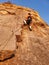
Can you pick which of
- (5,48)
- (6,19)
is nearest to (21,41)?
(5,48)

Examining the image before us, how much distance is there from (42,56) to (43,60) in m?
0.57

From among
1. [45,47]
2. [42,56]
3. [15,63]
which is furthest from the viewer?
[45,47]

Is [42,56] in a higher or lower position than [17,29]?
lower

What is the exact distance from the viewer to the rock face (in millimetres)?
15883

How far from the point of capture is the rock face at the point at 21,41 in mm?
15883

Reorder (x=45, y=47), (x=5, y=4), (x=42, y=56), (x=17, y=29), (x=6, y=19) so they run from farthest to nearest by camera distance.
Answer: (x=5, y=4) < (x=6, y=19) < (x=17, y=29) < (x=45, y=47) < (x=42, y=56)

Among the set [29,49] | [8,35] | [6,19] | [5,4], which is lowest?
[29,49]

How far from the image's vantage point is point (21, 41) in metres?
18.6

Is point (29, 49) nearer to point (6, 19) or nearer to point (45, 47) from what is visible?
point (45, 47)

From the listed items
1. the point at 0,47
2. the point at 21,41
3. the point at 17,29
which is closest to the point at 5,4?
the point at 17,29

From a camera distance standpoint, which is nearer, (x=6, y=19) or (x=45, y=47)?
(x=45, y=47)

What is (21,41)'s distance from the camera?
18.6 m

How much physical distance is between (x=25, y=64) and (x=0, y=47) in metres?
2.51

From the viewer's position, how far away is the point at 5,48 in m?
16.1
